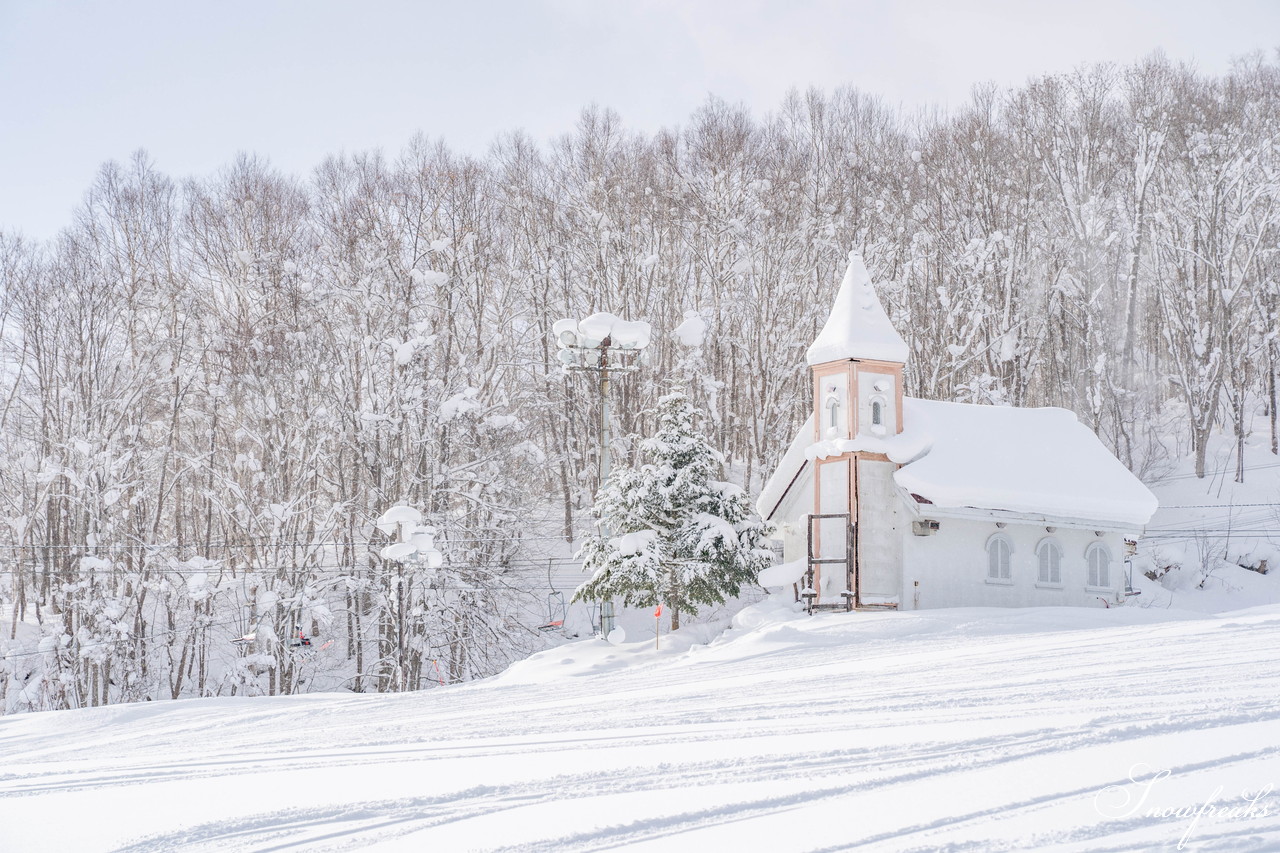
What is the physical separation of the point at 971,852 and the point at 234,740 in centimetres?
847

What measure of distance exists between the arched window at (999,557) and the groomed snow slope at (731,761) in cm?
767

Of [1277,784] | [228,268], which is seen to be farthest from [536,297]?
[1277,784]

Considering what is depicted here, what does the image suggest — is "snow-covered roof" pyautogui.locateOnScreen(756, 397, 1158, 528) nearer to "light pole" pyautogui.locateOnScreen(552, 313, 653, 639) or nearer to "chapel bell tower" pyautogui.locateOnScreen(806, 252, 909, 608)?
"chapel bell tower" pyautogui.locateOnScreen(806, 252, 909, 608)

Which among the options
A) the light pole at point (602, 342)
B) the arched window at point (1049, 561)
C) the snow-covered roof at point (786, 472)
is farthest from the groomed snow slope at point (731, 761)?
the snow-covered roof at point (786, 472)

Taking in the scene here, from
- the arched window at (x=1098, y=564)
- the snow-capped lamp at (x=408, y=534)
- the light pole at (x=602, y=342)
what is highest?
the light pole at (x=602, y=342)

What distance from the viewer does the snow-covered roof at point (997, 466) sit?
70.9ft

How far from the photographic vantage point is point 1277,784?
618 centimetres

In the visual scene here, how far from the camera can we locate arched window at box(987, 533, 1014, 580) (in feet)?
72.6

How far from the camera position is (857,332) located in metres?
22.6

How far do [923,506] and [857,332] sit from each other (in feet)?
12.5

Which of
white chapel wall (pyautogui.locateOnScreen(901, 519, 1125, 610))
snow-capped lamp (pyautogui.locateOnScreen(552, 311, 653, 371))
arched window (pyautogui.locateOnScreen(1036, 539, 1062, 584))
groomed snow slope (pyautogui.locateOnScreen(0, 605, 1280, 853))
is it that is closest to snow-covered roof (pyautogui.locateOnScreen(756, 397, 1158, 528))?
white chapel wall (pyautogui.locateOnScreen(901, 519, 1125, 610))

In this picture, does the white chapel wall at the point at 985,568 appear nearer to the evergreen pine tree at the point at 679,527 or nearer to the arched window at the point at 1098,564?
the arched window at the point at 1098,564

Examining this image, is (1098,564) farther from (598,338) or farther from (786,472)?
(598,338)

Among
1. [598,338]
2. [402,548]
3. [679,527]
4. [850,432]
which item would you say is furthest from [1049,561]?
[402,548]
